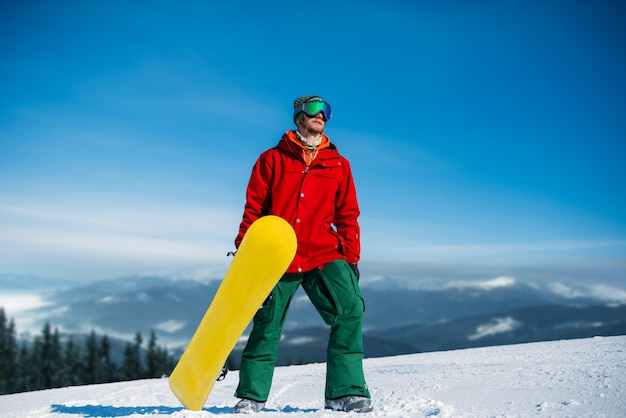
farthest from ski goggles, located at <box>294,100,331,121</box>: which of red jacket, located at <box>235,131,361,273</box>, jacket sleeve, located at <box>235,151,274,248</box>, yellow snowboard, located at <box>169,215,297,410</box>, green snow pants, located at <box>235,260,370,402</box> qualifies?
green snow pants, located at <box>235,260,370,402</box>

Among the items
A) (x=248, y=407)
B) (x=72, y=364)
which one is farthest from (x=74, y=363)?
(x=248, y=407)

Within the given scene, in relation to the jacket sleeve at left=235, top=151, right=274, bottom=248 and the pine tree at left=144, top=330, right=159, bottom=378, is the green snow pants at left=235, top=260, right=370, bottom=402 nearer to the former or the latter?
the jacket sleeve at left=235, top=151, right=274, bottom=248

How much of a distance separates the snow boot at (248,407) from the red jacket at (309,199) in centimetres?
119

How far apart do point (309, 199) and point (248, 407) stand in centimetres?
187

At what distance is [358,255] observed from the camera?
201 inches

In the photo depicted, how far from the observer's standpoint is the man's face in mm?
5000

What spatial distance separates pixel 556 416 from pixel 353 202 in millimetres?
2382

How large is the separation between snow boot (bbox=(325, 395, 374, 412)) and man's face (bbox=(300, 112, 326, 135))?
2338mm

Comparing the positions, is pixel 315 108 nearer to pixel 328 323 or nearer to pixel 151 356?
pixel 328 323

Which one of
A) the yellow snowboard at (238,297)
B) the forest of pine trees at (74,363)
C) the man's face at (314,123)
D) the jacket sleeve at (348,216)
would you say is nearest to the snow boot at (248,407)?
the yellow snowboard at (238,297)

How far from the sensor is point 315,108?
496cm

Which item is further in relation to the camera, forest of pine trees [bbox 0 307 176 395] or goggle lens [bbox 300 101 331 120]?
forest of pine trees [bbox 0 307 176 395]

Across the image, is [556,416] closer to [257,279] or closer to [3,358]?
[257,279]

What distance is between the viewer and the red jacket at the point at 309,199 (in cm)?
484
